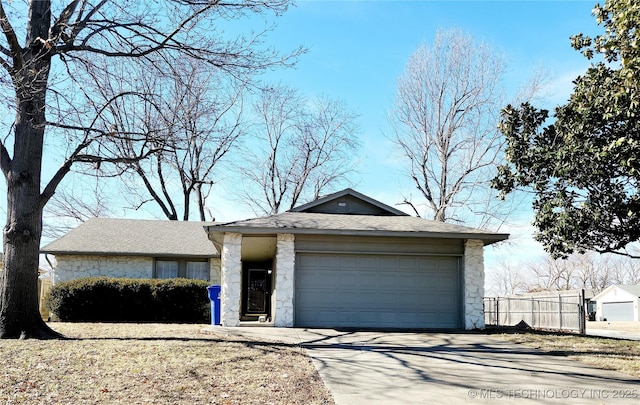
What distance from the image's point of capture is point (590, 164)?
12641mm

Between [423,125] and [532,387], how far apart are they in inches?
881

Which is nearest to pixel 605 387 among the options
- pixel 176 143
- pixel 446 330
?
pixel 446 330

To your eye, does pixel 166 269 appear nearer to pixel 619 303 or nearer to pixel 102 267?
pixel 102 267

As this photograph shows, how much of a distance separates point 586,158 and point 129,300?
14.5m

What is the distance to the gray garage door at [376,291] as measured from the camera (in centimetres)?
1563

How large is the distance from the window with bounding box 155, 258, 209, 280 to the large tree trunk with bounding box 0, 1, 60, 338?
32.1ft

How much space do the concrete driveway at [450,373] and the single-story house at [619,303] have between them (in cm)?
4110

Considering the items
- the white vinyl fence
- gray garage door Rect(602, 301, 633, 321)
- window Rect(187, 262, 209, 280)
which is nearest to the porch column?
window Rect(187, 262, 209, 280)

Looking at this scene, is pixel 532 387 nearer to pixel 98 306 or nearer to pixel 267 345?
pixel 267 345

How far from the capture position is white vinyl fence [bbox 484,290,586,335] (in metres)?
17.2

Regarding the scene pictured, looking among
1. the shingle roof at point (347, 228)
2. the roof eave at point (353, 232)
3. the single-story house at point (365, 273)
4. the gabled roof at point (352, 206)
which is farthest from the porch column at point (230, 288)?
the gabled roof at point (352, 206)

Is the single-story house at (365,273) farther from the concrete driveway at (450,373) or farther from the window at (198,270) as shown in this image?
the window at (198,270)

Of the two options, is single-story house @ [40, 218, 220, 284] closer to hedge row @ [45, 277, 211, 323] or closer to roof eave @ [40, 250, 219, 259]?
roof eave @ [40, 250, 219, 259]

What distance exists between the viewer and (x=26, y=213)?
1200cm
